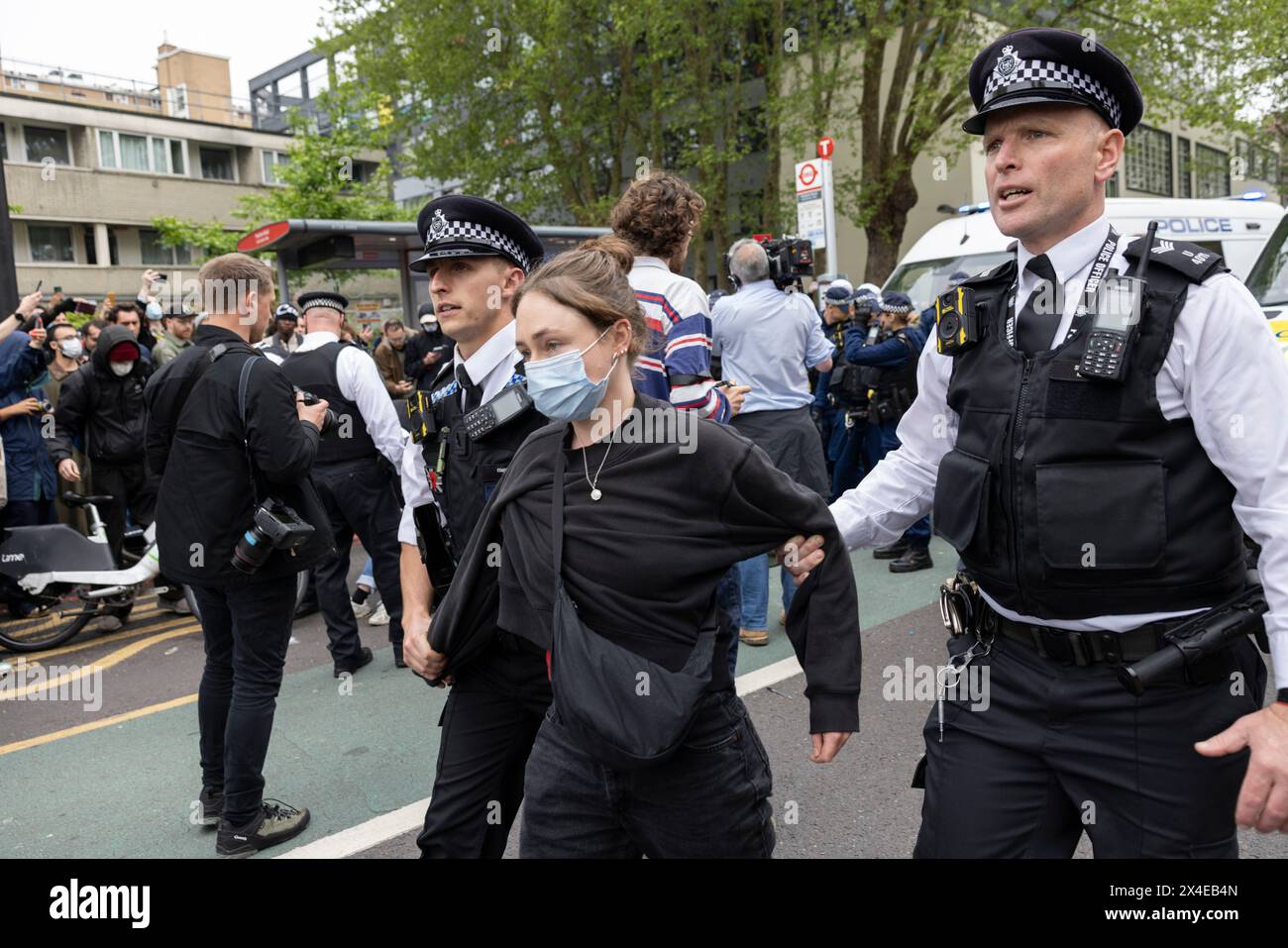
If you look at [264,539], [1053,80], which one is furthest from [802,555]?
[264,539]

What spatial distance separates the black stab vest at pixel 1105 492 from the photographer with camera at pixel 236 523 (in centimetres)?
247

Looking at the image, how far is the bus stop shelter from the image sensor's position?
1024cm

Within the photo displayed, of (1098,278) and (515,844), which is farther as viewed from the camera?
(515,844)

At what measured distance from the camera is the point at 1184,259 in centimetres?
192

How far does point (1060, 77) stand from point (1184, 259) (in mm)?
437

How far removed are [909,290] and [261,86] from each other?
54.4m

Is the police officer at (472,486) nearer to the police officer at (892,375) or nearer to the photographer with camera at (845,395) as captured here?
the police officer at (892,375)

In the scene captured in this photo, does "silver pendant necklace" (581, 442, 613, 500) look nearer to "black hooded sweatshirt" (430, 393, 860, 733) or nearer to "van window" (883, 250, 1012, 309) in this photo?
"black hooded sweatshirt" (430, 393, 860, 733)

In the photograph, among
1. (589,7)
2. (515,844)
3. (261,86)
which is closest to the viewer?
(515,844)

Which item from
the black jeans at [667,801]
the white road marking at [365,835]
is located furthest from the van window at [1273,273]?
the black jeans at [667,801]

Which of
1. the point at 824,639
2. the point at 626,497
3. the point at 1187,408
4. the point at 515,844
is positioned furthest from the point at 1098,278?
the point at 515,844

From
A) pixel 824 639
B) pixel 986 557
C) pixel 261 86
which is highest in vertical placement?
pixel 261 86

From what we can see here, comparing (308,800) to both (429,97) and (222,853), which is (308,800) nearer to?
(222,853)

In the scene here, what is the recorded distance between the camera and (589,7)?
61.6ft
